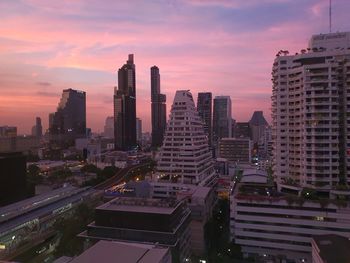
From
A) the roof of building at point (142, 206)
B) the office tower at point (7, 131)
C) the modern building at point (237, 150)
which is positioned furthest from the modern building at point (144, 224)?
the office tower at point (7, 131)

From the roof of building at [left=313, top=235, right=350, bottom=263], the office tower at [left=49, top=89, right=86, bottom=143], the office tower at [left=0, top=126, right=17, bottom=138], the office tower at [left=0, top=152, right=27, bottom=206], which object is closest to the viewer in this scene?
the roof of building at [left=313, top=235, right=350, bottom=263]

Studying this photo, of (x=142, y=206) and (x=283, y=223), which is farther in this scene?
(x=283, y=223)

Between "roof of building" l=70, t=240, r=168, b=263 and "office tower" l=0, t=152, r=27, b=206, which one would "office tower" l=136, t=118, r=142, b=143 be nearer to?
"office tower" l=0, t=152, r=27, b=206

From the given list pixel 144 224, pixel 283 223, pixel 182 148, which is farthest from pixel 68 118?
pixel 283 223

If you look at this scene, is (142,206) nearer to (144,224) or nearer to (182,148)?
(144,224)

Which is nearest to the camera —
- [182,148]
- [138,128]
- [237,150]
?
[182,148]

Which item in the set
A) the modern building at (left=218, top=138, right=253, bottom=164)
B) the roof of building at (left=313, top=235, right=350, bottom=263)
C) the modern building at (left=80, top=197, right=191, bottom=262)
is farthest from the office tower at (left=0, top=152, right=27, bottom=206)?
the modern building at (left=218, top=138, right=253, bottom=164)

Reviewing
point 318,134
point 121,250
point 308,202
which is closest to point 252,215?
point 308,202
